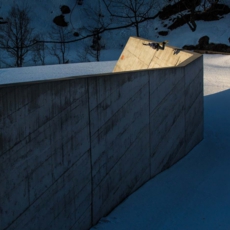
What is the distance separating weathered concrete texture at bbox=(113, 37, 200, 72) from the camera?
1038 cm

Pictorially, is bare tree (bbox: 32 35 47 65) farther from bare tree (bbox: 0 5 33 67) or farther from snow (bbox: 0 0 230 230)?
snow (bbox: 0 0 230 230)

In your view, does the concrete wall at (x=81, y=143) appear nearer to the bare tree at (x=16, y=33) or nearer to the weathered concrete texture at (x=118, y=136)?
the weathered concrete texture at (x=118, y=136)

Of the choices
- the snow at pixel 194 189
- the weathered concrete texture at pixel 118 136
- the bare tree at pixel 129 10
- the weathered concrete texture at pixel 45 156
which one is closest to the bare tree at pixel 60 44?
the bare tree at pixel 129 10

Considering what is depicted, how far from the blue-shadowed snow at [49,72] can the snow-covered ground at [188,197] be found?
746cm

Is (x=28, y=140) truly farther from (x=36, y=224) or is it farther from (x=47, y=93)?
(x=36, y=224)

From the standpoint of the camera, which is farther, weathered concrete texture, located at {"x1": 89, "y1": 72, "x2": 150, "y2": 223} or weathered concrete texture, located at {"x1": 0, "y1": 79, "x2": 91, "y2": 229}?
weathered concrete texture, located at {"x1": 89, "y1": 72, "x2": 150, "y2": 223}

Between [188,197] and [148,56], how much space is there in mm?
6190

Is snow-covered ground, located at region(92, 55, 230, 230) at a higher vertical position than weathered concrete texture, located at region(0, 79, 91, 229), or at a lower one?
lower

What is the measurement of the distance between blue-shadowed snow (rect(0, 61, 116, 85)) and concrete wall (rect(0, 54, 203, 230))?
820cm

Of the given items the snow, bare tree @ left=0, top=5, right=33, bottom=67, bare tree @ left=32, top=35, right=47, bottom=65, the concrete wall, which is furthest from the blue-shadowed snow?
bare tree @ left=32, top=35, right=47, bottom=65

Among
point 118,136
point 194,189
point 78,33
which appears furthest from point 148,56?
point 78,33

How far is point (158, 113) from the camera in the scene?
7.19 meters

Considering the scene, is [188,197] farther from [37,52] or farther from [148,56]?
[37,52]

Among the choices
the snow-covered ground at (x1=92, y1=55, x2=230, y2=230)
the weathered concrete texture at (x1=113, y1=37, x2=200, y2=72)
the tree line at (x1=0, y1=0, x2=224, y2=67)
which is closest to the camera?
the snow-covered ground at (x1=92, y1=55, x2=230, y2=230)
